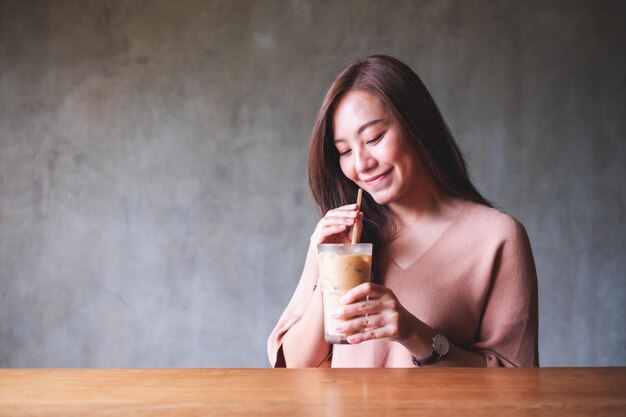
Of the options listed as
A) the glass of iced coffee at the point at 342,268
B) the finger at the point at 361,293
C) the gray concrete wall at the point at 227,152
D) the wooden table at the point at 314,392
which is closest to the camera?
the wooden table at the point at 314,392

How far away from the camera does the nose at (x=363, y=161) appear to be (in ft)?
4.78

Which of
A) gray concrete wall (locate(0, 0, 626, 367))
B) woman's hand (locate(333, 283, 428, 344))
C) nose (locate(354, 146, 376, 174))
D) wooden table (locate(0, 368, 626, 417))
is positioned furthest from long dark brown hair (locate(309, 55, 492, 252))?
gray concrete wall (locate(0, 0, 626, 367))

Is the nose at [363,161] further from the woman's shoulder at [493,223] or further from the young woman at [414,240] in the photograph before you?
the woman's shoulder at [493,223]

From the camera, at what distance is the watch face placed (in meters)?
1.28

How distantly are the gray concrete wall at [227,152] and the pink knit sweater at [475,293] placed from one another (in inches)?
96.9

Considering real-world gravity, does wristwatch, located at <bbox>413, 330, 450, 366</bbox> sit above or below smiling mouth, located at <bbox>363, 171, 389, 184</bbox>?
below

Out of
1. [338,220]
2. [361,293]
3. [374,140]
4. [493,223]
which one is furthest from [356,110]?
[361,293]

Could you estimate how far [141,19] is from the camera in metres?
4.09

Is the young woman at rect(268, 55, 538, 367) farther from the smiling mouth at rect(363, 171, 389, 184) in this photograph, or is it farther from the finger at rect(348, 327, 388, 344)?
the finger at rect(348, 327, 388, 344)

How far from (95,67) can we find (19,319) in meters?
1.65

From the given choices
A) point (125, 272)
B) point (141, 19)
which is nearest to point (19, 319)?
point (125, 272)

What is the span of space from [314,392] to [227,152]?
3375 mm

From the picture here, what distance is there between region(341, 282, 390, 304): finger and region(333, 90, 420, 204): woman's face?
0.41m

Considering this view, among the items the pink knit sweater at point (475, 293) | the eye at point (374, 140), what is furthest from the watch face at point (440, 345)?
the eye at point (374, 140)
